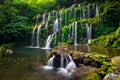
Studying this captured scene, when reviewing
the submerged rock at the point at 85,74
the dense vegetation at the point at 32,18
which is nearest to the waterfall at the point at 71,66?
the submerged rock at the point at 85,74

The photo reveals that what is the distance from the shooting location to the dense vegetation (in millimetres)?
37125

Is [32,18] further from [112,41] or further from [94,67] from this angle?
[94,67]

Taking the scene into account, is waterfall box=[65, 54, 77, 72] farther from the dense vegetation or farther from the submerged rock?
the dense vegetation

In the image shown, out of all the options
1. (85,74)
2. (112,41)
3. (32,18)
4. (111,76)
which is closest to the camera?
(111,76)

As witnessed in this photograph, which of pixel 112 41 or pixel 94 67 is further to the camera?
pixel 112 41

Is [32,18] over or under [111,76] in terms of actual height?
over

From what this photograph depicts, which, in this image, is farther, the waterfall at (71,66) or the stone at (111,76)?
the waterfall at (71,66)

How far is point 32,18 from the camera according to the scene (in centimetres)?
5153

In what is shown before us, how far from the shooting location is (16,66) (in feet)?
71.0

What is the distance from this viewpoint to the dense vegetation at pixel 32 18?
3712 centimetres

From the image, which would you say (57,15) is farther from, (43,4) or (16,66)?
(16,66)

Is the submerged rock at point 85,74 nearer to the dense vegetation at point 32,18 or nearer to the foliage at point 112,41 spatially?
the foliage at point 112,41

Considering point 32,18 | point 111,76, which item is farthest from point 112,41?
point 32,18

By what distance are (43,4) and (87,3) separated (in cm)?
1392
